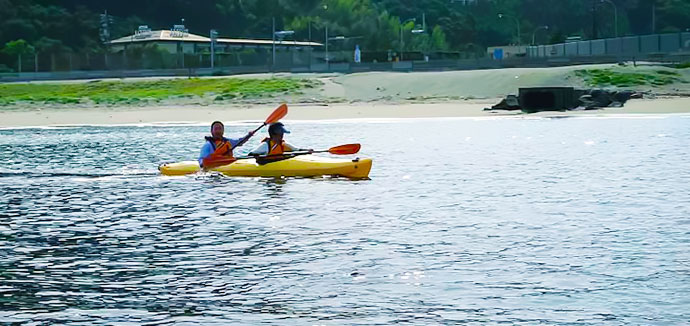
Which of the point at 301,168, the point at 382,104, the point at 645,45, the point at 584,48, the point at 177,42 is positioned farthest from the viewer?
the point at 177,42

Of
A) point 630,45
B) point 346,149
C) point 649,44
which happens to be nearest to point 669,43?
point 649,44

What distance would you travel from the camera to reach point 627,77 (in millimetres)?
51594

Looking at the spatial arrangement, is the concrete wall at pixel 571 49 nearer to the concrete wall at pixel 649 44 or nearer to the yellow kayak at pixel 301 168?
the concrete wall at pixel 649 44

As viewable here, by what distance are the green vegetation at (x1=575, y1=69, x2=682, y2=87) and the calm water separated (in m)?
25.4

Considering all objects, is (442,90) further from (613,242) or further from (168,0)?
(168,0)

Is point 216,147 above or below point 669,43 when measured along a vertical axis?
Answer: below

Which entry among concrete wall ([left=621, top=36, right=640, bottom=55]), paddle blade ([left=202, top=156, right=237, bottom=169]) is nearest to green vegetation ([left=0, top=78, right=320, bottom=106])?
concrete wall ([left=621, top=36, right=640, bottom=55])

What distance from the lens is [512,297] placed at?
10133 millimetres

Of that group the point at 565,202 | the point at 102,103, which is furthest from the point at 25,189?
the point at 102,103

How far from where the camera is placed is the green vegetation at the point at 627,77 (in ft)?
166

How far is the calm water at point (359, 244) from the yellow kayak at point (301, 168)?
0.22 meters

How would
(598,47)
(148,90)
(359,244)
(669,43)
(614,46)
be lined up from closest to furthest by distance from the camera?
(359,244)
(148,90)
(669,43)
(614,46)
(598,47)

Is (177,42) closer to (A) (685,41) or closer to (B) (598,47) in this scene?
(B) (598,47)

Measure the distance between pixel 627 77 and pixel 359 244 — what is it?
4069 centimetres
